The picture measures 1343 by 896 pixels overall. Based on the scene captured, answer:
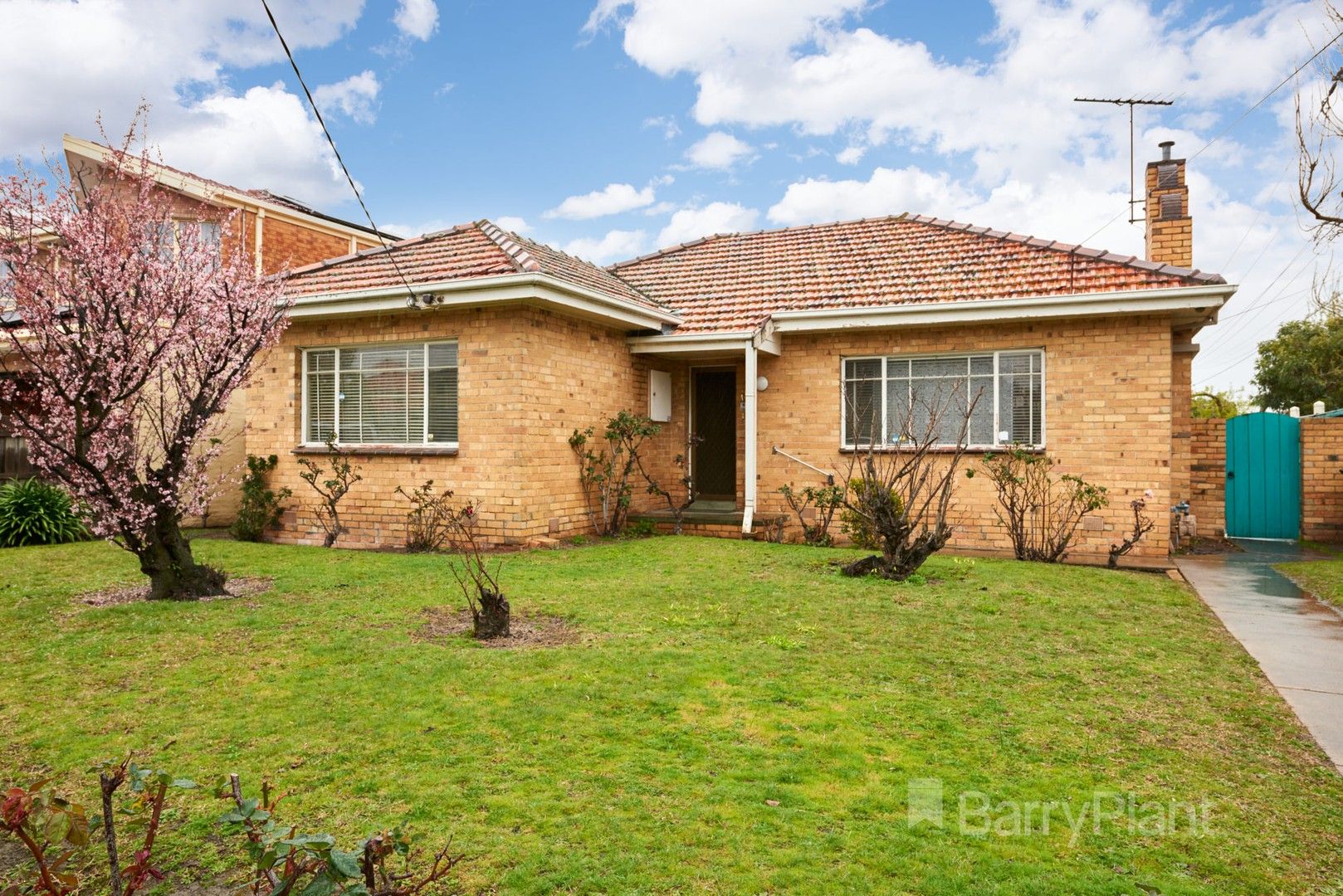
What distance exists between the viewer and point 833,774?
3711 mm

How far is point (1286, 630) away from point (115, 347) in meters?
10.0

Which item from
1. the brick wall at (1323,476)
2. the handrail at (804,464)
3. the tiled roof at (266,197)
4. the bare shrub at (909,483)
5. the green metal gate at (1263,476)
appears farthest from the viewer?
the tiled roof at (266,197)

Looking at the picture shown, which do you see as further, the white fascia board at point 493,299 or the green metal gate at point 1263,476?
the green metal gate at point 1263,476

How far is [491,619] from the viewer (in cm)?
608

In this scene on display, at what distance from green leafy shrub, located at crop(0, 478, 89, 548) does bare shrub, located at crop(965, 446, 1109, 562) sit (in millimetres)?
13120

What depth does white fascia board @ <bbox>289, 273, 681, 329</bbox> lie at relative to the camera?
34.1 feet

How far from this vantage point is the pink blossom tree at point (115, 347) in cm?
712

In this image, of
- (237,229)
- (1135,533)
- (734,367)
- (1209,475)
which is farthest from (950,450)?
(237,229)

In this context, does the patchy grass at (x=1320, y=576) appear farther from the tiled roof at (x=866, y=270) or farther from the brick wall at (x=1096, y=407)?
the tiled roof at (x=866, y=270)

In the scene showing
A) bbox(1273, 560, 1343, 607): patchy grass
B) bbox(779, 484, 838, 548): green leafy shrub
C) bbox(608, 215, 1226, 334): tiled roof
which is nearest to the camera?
bbox(1273, 560, 1343, 607): patchy grass

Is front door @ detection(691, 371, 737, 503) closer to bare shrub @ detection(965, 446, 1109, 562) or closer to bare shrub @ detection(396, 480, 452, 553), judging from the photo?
bare shrub @ detection(965, 446, 1109, 562)

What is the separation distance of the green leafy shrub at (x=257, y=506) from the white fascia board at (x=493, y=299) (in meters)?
2.46

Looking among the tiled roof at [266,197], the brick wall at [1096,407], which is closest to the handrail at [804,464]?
the brick wall at [1096,407]

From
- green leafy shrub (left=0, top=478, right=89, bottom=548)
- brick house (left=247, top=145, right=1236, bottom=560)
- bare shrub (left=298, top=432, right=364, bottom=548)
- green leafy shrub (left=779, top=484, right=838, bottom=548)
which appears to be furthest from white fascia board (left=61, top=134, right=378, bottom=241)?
green leafy shrub (left=779, top=484, right=838, bottom=548)
